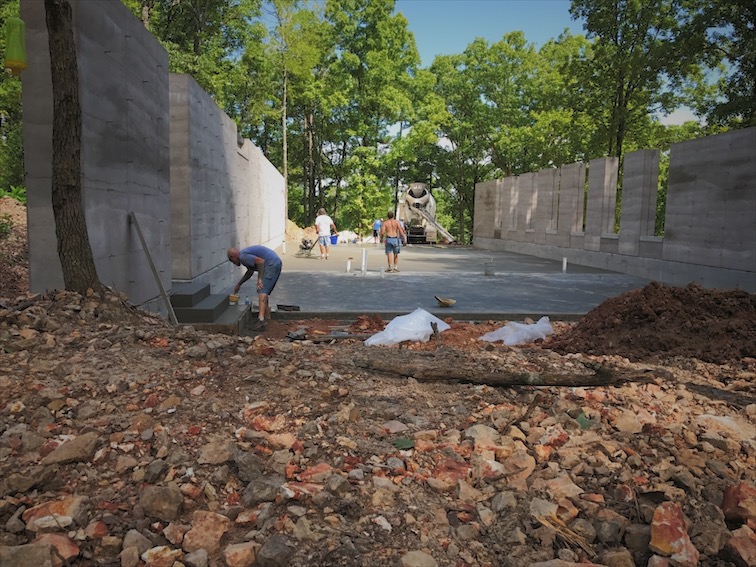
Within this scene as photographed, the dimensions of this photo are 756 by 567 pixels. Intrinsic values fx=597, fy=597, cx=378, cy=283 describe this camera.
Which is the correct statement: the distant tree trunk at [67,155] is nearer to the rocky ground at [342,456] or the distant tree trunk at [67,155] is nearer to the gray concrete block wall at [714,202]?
the rocky ground at [342,456]

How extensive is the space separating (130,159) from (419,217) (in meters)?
33.1

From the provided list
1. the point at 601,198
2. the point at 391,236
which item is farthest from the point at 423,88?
the point at 391,236

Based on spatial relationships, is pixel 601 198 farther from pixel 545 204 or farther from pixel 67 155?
pixel 67 155

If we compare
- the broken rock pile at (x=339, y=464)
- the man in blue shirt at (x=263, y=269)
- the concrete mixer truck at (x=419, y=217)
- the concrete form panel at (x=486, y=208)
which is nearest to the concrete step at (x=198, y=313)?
the man in blue shirt at (x=263, y=269)

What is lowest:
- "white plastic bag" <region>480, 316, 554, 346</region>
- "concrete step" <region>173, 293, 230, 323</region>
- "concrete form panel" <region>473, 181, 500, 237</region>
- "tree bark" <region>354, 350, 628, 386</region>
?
"white plastic bag" <region>480, 316, 554, 346</region>

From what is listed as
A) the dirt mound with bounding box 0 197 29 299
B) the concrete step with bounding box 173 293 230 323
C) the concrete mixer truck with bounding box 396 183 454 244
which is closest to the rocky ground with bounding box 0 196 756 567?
the concrete step with bounding box 173 293 230 323

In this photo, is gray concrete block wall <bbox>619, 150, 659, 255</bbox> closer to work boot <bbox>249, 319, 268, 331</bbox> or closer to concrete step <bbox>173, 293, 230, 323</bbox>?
work boot <bbox>249, 319, 268, 331</bbox>

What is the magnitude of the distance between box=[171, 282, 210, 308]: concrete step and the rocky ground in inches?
126

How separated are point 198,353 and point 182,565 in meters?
2.71

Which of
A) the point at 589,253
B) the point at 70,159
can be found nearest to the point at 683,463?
the point at 70,159

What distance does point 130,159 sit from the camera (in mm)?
7691

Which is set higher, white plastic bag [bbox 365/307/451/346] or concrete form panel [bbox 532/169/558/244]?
concrete form panel [bbox 532/169/558/244]

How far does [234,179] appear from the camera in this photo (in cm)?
1533

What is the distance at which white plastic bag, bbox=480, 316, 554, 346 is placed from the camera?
8.53m
